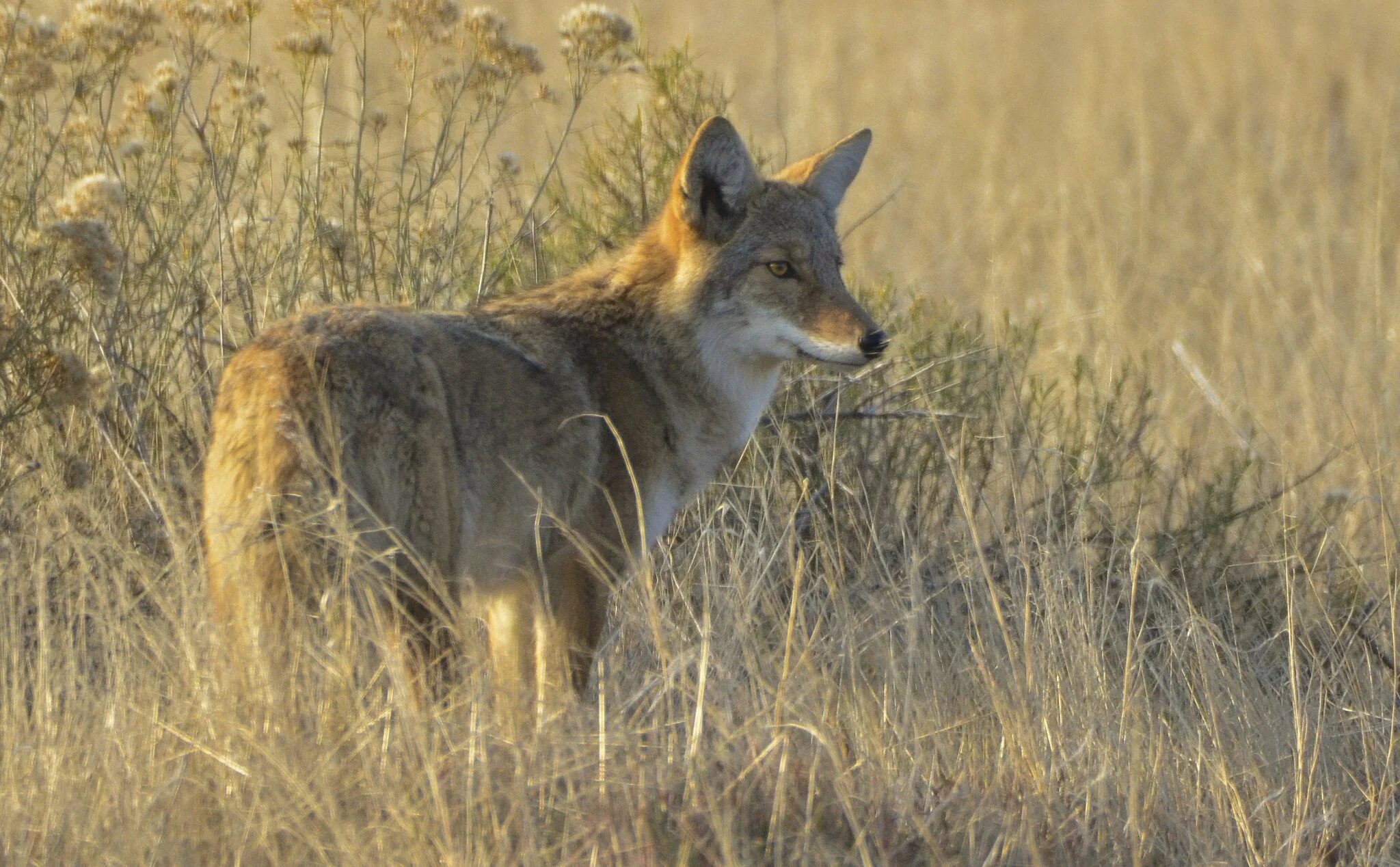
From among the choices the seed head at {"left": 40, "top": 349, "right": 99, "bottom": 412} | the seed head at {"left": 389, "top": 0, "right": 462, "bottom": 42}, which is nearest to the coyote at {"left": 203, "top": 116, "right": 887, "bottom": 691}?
the seed head at {"left": 40, "top": 349, "right": 99, "bottom": 412}

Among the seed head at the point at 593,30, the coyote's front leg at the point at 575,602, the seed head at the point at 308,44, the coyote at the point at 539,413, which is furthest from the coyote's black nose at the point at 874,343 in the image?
the seed head at the point at 308,44

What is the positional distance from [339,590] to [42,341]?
1735mm

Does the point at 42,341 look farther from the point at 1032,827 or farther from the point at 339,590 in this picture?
the point at 1032,827

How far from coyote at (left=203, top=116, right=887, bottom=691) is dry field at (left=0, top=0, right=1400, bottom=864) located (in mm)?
213

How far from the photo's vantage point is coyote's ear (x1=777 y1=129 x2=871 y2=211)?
226 inches

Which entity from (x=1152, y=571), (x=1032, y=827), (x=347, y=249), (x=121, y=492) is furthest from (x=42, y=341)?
(x=1152, y=571)

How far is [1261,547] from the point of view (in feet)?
21.7

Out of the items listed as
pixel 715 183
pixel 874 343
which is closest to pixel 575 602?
pixel 874 343

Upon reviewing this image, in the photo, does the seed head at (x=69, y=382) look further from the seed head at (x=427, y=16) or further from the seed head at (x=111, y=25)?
the seed head at (x=427, y=16)

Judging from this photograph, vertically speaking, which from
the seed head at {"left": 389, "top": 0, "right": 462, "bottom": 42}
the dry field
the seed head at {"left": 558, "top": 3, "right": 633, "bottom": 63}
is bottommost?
the dry field

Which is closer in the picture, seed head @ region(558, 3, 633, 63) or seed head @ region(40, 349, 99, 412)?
seed head @ region(40, 349, 99, 412)

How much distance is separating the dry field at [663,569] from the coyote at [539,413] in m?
0.21

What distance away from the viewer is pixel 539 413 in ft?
15.1

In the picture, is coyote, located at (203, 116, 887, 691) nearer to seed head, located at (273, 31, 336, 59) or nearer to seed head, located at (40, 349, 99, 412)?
seed head, located at (40, 349, 99, 412)
